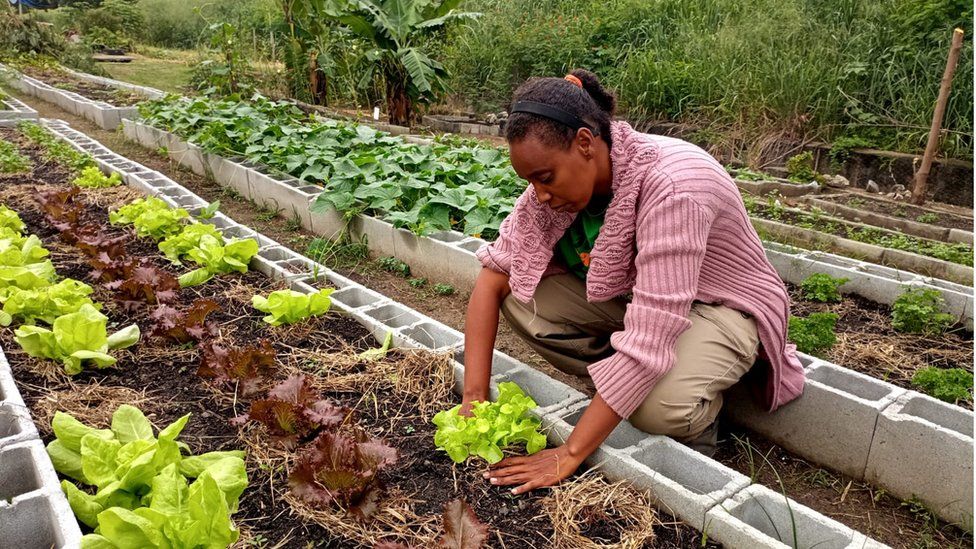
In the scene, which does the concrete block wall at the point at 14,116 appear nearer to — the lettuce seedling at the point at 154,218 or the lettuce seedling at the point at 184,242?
Result: the lettuce seedling at the point at 154,218

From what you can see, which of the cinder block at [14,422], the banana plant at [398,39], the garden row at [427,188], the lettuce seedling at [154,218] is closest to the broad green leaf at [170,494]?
the cinder block at [14,422]

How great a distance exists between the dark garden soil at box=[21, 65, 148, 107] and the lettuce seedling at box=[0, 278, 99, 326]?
760 cm

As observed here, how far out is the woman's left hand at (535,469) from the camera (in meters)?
2.00

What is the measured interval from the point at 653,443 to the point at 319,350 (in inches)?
52.9

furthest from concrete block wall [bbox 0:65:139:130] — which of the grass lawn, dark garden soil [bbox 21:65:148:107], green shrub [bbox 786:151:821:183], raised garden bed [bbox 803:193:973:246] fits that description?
raised garden bed [bbox 803:193:973:246]

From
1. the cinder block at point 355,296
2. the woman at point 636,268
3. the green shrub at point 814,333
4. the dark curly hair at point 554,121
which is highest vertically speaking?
the dark curly hair at point 554,121

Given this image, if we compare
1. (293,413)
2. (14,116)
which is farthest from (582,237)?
(14,116)

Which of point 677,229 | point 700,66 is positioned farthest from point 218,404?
point 700,66

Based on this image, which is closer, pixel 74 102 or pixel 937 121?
pixel 937 121

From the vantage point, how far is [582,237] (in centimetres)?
242

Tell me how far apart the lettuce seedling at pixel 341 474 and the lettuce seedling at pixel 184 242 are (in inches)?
83.2

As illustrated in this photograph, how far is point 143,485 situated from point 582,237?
149 centimetres

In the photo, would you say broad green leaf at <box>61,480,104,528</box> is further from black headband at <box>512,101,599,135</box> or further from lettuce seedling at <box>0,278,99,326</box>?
black headband at <box>512,101,599,135</box>

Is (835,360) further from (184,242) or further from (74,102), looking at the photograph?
(74,102)
